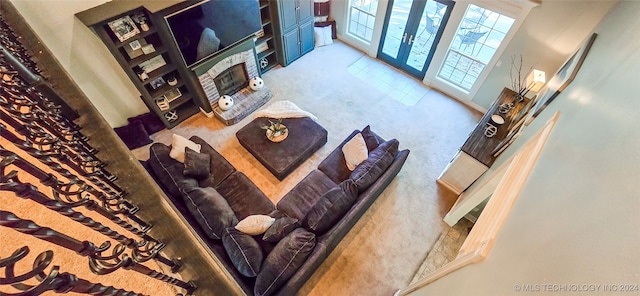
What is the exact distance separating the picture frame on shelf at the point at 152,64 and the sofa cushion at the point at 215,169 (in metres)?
1.10

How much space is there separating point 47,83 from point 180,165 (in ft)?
5.61

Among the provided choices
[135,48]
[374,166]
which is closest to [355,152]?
[374,166]

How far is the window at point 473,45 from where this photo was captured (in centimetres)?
385

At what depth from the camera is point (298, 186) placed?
347cm

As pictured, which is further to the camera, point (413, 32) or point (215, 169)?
point (413, 32)

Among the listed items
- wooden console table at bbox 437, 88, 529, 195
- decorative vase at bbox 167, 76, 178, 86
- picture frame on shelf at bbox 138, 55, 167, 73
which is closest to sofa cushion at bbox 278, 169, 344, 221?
wooden console table at bbox 437, 88, 529, 195

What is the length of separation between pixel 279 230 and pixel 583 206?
231 centimetres

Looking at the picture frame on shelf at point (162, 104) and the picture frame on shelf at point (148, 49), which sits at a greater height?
the picture frame on shelf at point (148, 49)

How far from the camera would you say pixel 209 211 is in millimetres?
2773

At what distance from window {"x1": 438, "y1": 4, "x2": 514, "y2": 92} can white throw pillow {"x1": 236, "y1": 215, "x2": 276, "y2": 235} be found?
3.94 meters

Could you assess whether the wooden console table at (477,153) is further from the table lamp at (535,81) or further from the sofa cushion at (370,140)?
the sofa cushion at (370,140)

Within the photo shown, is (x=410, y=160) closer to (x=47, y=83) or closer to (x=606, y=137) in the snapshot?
(x=606, y=137)

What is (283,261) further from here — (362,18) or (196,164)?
Answer: (362,18)

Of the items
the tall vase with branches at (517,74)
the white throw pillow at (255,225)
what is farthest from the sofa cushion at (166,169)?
the tall vase with branches at (517,74)
